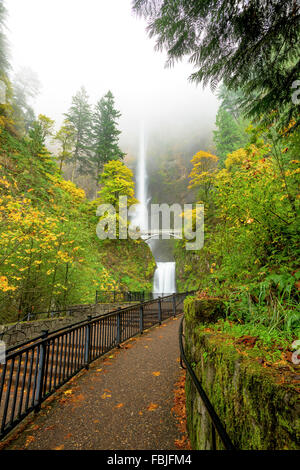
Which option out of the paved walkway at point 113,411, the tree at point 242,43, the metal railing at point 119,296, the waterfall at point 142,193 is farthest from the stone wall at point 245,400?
the waterfall at point 142,193

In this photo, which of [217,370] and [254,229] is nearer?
[217,370]

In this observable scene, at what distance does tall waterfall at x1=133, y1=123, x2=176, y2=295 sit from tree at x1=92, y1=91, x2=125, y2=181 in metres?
15.2

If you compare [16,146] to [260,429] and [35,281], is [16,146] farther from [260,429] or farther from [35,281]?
[260,429]

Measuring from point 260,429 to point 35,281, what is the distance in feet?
30.6

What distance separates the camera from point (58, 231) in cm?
960

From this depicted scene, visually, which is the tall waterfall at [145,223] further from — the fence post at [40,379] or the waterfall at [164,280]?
→ the fence post at [40,379]

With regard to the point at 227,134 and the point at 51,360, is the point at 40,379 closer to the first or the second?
the point at 51,360

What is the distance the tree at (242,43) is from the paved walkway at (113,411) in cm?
460

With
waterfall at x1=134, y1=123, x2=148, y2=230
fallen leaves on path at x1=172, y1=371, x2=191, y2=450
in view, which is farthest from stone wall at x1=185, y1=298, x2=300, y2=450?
waterfall at x1=134, y1=123, x2=148, y2=230

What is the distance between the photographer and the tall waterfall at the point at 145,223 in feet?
82.3

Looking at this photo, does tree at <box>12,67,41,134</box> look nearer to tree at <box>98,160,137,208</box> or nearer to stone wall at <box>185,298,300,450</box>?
tree at <box>98,160,137,208</box>

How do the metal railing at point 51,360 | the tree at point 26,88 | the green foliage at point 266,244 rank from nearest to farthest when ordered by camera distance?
the green foliage at point 266,244 → the metal railing at point 51,360 → the tree at point 26,88

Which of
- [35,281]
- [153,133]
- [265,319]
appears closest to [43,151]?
[35,281]

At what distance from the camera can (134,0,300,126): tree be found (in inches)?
102
